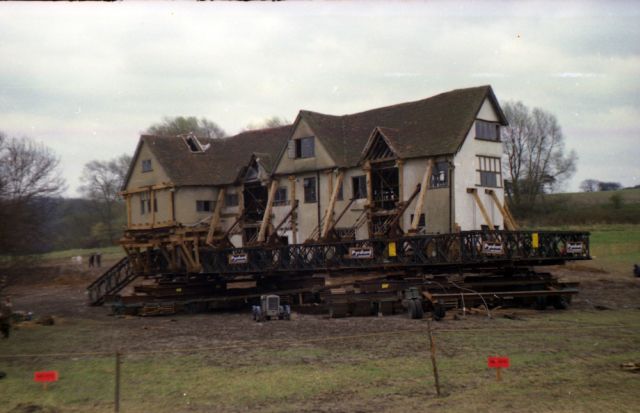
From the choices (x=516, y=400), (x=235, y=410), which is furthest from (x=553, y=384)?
(x=235, y=410)

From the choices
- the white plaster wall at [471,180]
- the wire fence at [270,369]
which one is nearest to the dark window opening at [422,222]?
the white plaster wall at [471,180]

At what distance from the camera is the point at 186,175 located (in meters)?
43.6

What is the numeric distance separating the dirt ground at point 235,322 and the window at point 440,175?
7.25m

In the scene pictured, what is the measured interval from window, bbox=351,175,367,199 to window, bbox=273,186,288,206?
5.34 metres

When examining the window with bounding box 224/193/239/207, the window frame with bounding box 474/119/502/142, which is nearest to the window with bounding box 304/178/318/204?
the window with bounding box 224/193/239/207

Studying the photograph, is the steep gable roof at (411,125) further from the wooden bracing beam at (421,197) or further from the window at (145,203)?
the window at (145,203)

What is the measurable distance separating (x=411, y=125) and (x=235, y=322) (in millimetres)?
14322

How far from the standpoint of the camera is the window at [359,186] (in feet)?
124

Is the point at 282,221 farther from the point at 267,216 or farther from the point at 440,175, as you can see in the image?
the point at 440,175

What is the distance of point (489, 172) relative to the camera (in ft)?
118

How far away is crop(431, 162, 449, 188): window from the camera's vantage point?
33.9 metres

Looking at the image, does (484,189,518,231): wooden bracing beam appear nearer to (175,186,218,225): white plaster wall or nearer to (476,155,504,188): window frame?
(476,155,504,188): window frame

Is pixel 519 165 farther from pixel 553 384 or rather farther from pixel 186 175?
pixel 553 384

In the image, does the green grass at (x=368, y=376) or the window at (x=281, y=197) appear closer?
the green grass at (x=368, y=376)
